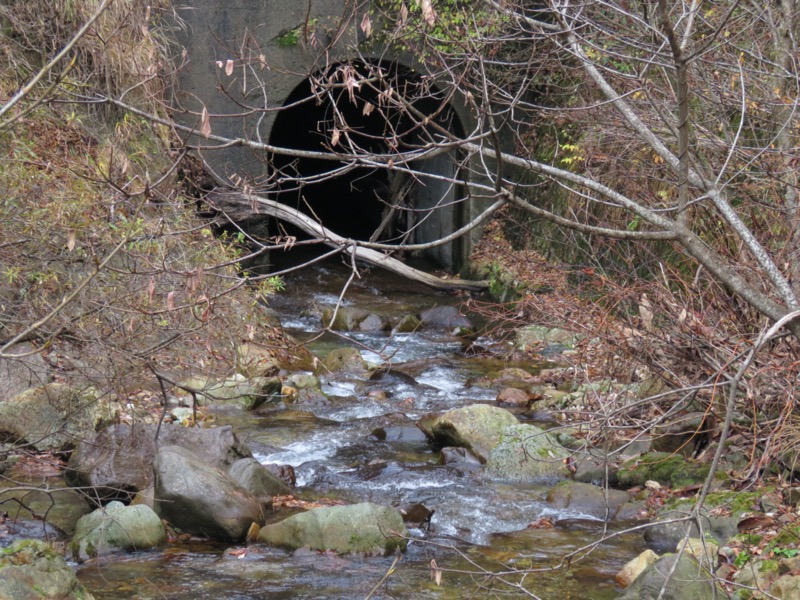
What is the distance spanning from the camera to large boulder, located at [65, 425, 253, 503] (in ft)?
20.1

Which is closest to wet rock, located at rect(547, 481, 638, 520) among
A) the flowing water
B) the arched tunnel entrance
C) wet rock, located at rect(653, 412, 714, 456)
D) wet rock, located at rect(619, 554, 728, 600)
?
the flowing water

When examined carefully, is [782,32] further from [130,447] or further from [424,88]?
[130,447]

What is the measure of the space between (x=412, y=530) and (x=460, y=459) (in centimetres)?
137

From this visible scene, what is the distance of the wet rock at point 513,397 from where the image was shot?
864 centimetres

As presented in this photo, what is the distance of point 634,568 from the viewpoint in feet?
16.4

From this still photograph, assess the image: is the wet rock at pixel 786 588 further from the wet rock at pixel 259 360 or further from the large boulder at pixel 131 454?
the wet rock at pixel 259 360

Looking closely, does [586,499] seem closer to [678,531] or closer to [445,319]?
[678,531]

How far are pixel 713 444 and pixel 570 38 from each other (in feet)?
11.1

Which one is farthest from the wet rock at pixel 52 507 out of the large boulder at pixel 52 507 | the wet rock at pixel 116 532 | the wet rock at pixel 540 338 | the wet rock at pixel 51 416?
the wet rock at pixel 540 338

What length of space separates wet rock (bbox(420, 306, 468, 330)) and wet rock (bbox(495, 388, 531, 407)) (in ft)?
10.5

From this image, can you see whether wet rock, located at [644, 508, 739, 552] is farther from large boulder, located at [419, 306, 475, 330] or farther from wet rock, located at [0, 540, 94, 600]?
large boulder, located at [419, 306, 475, 330]

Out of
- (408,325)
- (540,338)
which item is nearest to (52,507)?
(540,338)

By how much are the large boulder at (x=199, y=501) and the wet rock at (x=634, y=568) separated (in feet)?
7.57

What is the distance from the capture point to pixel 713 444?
630 cm
